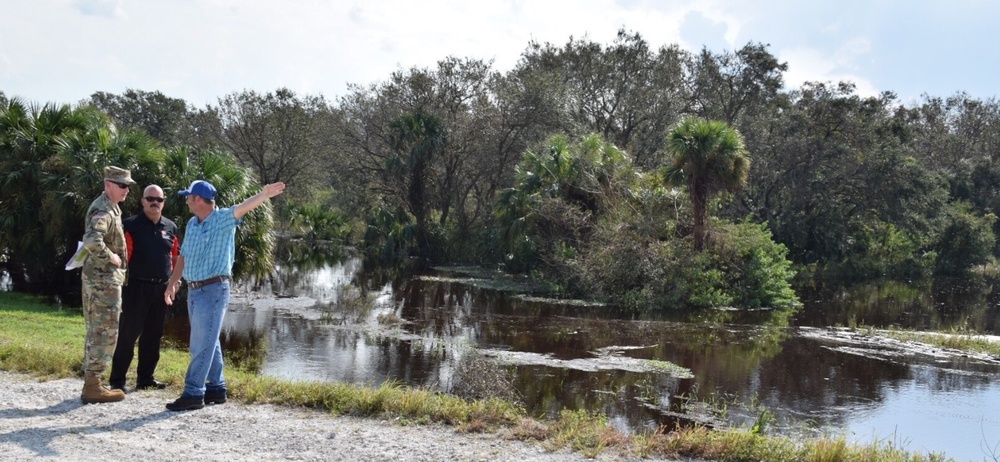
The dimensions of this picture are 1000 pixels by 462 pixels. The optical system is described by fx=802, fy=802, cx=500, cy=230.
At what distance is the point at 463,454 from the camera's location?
557cm

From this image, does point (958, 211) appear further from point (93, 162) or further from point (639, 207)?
point (93, 162)

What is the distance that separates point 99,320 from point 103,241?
650 millimetres

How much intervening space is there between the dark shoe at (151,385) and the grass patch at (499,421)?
0.12 metres

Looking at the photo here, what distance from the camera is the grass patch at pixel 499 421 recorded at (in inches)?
229

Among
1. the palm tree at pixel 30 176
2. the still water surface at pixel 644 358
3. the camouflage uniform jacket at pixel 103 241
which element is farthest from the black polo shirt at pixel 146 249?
the palm tree at pixel 30 176

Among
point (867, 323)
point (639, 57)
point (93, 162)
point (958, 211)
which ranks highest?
point (639, 57)

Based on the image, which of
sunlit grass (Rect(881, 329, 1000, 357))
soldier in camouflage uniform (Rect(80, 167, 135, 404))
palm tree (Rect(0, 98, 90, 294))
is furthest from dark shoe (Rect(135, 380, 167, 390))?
sunlit grass (Rect(881, 329, 1000, 357))

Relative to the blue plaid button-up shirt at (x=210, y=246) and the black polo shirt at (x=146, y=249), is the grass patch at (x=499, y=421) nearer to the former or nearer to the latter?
the black polo shirt at (x=146, y=249)

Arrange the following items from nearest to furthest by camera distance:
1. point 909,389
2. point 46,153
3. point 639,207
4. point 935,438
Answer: point 935,438
point 909,389
point 46,153
point 639,207

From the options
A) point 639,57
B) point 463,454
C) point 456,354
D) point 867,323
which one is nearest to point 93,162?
point 456,354

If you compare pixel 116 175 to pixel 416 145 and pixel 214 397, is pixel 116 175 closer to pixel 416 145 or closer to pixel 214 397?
pixel 214 397

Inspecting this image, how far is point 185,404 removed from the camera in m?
6.27

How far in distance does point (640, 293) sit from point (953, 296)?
13.3 metres

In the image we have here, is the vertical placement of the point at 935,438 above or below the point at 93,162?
below
